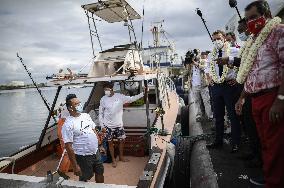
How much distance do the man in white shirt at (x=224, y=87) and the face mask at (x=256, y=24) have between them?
6.17 ft

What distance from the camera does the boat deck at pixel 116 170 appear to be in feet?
17.8

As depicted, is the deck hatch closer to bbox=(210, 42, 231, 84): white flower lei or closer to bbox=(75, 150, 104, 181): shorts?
bbox=(75, 150, 104, 181): shorts

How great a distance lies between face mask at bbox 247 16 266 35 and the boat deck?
3529mm

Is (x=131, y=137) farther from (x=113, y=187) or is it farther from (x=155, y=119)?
(x=113, y=187)

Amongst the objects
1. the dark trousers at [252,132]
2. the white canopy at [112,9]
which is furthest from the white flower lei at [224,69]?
the white canopy at [112,9]

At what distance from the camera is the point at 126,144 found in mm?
6910

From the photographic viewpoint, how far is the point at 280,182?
2.41m

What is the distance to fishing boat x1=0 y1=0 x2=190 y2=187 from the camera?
453cm

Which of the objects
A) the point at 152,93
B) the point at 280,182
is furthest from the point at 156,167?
the point at 152,93

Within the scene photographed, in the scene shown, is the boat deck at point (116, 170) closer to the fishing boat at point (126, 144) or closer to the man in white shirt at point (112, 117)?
the fishing boat at point (126, 144)

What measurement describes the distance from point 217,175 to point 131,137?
10.1 ft

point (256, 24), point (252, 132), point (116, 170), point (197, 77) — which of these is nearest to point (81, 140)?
point (116, 170)

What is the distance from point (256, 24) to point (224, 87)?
216cm

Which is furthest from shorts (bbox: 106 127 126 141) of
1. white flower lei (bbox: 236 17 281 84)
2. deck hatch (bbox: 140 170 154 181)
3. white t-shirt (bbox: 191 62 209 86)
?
white t-shirt (bbox: 191 62 209 86)
